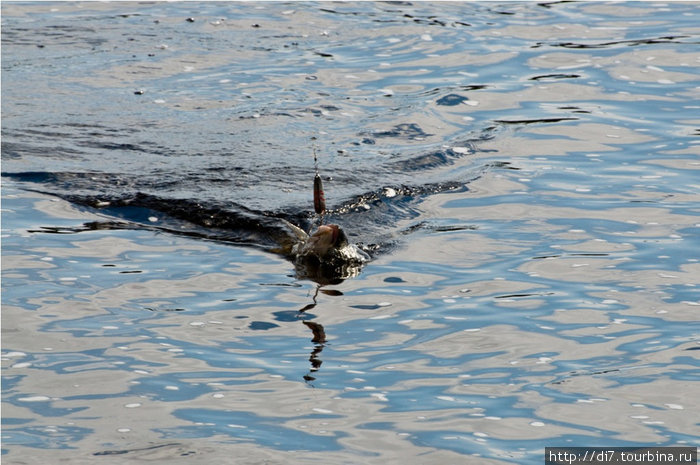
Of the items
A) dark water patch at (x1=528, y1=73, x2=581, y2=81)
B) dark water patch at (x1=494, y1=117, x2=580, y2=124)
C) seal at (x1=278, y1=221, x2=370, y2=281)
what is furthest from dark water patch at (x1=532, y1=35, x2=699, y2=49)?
seal at (x1=278, y1=221, x2=370, y2=281)

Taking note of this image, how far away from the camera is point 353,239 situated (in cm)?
841

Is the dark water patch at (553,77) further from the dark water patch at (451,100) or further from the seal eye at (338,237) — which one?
the seal eye at (338,237)

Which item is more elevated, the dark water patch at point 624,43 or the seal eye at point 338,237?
the dark water patch at point 624,43

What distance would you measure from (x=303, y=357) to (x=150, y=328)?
1.05m

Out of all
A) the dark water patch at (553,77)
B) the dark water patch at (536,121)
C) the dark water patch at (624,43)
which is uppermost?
the dark water patch at (624,43)

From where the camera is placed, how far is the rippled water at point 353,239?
548 centimetres

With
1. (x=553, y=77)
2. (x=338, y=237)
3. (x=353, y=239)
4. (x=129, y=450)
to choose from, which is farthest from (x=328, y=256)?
(x=553, y=77)

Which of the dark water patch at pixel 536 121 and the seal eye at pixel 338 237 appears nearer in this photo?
the seal eye at pixel 338 237

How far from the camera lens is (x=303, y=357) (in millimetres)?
6199

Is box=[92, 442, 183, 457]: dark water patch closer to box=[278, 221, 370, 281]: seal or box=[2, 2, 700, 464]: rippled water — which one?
box=[2, 2, 700, 464]: rippled water

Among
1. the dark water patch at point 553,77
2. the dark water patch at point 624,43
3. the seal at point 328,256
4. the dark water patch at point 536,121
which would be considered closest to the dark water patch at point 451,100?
the dark water patch at point 536,121

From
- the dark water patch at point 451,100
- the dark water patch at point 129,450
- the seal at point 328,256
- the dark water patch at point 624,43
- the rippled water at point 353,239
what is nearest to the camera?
the dark water patch at point 129,450

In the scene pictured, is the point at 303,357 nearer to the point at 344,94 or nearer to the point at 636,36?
the point at 344,94

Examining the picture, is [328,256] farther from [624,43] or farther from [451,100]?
[624,43]
